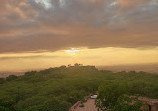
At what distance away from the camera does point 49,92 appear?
5850cm

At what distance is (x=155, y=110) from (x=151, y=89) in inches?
821

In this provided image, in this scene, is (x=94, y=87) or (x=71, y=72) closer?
(x=94, y=87)

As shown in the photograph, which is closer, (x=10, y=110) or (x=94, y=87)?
(x=10, y=110)

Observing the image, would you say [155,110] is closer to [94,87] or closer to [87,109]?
[87,109]

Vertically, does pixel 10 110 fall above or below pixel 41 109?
above

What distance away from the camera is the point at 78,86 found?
6856cm

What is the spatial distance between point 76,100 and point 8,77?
7217 centimetres

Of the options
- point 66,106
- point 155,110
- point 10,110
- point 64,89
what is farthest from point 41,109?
point 64,89

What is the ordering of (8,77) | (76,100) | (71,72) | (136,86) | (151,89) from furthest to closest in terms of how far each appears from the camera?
(71,72) → (8,77) → (136,86) → (151,89) → (76,100)

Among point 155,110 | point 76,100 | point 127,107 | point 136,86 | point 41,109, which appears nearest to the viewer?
point 127,107

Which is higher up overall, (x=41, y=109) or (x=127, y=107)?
(x=127, y=107)

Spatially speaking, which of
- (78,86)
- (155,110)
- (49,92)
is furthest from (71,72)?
(155,110)

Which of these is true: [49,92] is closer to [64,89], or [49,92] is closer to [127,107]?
[64,89]

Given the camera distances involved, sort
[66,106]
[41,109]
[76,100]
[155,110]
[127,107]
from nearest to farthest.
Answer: [127,107] → [41,109] → [155,110] → [66,106] → [76,100]
